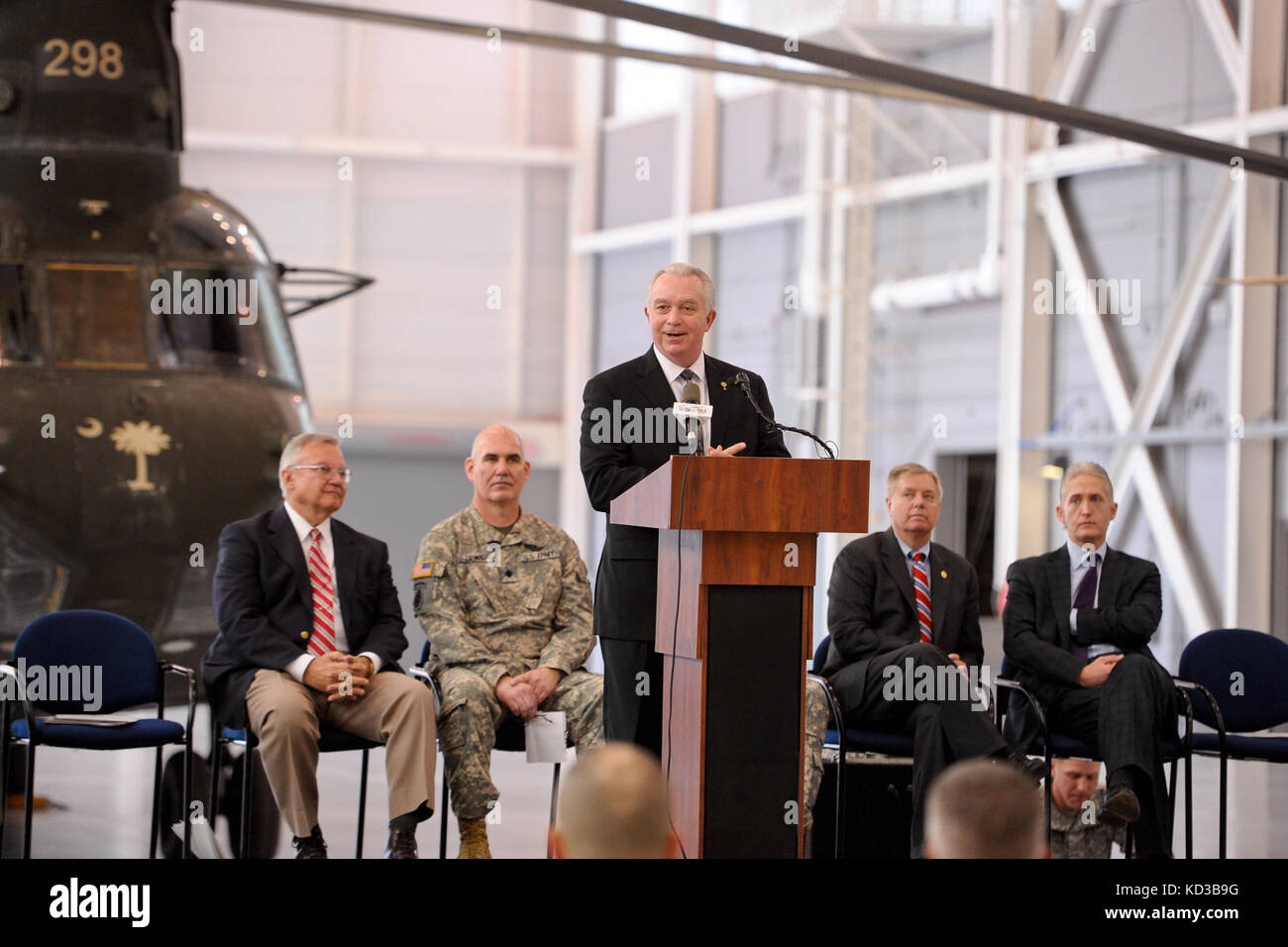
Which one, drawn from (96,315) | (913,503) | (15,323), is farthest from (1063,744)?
(15,323)

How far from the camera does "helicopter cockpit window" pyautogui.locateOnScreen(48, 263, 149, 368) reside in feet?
21.2

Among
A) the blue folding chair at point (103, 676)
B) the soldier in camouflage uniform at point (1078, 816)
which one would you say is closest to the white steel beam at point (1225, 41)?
the soldier in camouflage uniform at point (1078, 816)

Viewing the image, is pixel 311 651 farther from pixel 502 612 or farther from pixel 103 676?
pixel 103 676

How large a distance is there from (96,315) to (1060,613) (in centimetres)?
440

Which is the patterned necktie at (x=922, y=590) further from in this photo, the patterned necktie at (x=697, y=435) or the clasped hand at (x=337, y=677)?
the clasped hand at (x=337, y=677)

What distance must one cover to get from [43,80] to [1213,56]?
8.86m

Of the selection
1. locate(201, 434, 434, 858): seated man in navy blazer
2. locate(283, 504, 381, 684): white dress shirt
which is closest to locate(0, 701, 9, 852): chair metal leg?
locate(201, 434, 434, 858): seated man in navy blazer

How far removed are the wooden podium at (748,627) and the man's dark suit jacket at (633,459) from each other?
0.56 metres

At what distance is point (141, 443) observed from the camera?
6332 millimetres

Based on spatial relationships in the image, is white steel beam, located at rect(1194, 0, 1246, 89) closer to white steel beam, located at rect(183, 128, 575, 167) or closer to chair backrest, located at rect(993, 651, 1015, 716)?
chair backrest, located at rect(993, 651, 1015, 716)

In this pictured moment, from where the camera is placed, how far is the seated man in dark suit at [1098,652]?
459cm
